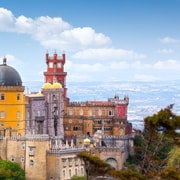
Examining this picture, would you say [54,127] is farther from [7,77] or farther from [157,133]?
[157,133]

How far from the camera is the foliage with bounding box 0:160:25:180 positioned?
75.0m

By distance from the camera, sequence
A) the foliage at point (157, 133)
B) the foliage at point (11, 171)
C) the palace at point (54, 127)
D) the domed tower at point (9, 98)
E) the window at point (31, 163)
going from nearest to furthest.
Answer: the foliage at point (157, 133)
the foliage at point (11, 171)
the window at point (31, 163)
the palace at point (54, 127)
the domed tower at point (9, 98)

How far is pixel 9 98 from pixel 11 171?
13975 millimetres

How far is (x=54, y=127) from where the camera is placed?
98438 millimetres

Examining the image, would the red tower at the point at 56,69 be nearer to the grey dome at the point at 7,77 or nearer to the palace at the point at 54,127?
the palace at the point at 54,127

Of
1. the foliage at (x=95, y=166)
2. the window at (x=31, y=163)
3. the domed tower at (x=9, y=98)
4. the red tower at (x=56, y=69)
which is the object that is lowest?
the foliage at (x=95, y=166)

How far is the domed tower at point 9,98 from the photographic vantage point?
292ft

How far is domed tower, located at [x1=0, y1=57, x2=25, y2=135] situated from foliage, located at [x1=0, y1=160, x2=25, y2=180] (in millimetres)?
9900

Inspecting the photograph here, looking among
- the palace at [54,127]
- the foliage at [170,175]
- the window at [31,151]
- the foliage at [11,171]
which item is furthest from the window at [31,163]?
the foliage at [170,175]

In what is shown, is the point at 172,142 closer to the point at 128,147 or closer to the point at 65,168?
the point at 65,168

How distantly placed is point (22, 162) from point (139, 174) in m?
40.0

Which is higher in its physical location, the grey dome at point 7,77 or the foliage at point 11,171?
the grey dome at point 7,77

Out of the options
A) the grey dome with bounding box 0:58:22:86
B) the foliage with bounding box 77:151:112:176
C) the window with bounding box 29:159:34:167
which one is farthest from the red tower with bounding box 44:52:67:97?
the foliage with bounding box 77:151:112:176

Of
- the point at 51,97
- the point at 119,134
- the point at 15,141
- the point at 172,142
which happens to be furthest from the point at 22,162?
the point at 172,142
